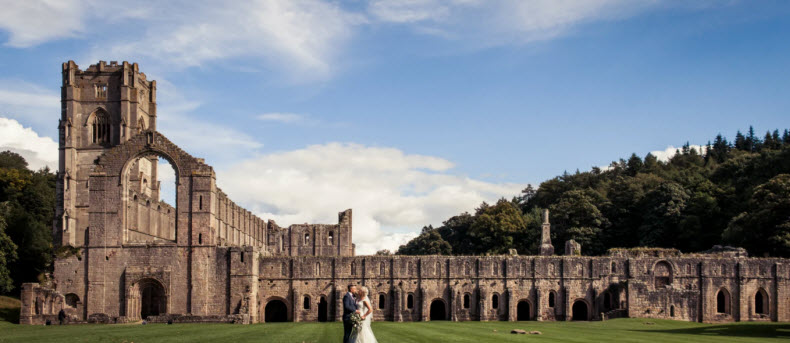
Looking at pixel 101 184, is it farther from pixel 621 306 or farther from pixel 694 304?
pixel 694 304

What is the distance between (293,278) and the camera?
65.2 metres

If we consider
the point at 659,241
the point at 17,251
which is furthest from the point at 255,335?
the point at 659,241

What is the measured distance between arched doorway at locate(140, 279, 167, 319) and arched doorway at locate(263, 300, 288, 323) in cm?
888

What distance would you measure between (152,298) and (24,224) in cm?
2023

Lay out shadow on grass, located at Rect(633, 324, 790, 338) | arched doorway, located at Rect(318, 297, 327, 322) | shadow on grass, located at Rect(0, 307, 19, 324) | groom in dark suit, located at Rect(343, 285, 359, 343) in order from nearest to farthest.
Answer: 1. groom in dark suit, located at Rect(343, 285, 359, 343)
2. shadow on grass, located at Rect(633, 324, 790, 338)
3. shadow on grass, located at Rect(0, 307, 19, 324)
4. arched doorway, located at Rect(318, 297, 327, 322)

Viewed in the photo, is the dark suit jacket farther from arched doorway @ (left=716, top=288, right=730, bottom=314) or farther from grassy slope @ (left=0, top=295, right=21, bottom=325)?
arched doorway @ (left=716, top=288, right=730, bottom=314)

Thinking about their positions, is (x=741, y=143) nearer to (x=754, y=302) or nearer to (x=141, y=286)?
(x=754, y=302)

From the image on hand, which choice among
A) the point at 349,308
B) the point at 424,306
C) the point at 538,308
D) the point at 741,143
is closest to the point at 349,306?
the point at 349,308

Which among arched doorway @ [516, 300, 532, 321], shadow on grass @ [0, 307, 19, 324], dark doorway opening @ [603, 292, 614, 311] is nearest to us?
shadow on grass @ [0, 307, 19, 324]

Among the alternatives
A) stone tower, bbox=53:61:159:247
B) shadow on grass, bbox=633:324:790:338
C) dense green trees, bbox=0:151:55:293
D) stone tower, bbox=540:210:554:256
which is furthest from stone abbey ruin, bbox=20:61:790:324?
shadow on grass, bbox=633:324:790:338

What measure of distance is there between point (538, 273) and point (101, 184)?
1364 inches

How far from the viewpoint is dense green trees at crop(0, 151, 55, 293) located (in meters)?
68.6

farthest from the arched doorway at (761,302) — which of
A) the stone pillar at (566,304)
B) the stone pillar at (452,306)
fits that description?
the stone pillar at (452,306)

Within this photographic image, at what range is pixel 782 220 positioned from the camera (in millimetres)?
73500
